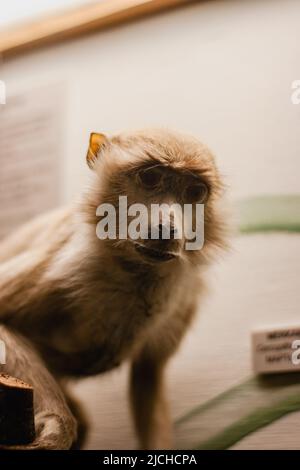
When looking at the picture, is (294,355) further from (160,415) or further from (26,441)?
(26,441)

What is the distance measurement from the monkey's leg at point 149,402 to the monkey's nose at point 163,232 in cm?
35

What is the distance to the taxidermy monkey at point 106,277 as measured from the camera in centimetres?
124

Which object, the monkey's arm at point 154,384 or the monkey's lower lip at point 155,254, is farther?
the monkey's arm at point 154,384

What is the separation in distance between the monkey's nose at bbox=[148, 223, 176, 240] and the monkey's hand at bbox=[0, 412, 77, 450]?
1.17ft

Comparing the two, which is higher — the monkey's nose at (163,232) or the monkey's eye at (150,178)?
the monkey's eye at (150,178)

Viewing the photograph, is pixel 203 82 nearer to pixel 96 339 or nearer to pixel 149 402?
pixel 96 339

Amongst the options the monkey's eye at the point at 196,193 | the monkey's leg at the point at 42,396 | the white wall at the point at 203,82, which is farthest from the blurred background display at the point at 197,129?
the monkey's leg at the point at 42,396

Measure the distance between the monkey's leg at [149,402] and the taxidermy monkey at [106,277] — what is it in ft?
0.11

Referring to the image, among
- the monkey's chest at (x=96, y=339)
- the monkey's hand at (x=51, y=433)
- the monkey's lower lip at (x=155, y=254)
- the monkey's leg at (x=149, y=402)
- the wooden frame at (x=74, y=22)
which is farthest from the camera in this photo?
the wooden frame at (x=74, y=22)

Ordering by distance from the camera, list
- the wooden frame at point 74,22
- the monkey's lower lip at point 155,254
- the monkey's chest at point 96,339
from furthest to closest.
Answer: the wooden frame at point 74,22
the monkey's chest at point 96,339
the monkey's lower lip at point 155,254

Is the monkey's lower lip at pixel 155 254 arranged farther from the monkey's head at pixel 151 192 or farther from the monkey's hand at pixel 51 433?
the monkey's hand at pixel 51 433

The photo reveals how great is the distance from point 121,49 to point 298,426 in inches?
35.7

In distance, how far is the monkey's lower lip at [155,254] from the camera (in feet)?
3.85

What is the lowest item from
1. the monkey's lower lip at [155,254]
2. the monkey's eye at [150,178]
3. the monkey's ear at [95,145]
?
the monkey's lower lip at [155,254]
